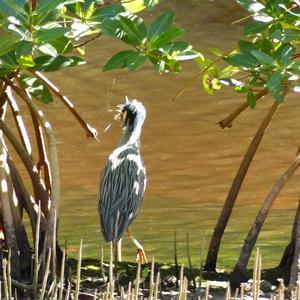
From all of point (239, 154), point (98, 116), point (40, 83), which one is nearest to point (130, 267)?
point (40, 83)

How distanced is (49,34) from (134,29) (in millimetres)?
455

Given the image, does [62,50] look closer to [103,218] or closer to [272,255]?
[103,218]

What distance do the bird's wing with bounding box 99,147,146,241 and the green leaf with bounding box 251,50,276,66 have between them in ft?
4.39

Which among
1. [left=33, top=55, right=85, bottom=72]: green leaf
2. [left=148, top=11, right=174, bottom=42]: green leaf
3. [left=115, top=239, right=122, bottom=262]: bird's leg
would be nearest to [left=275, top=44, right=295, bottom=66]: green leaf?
[left=148, top=11, right=174, bottom=42]: green leaf

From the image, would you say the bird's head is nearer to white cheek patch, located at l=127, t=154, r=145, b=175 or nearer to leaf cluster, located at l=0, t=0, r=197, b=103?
white cheek patch, located at l=127, t=154, r=145, b=175

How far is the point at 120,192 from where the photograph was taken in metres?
5.40

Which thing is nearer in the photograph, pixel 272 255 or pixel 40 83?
pixel 40 83

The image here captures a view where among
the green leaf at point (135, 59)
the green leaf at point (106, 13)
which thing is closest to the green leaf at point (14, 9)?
the green leaf at point (106, 13)

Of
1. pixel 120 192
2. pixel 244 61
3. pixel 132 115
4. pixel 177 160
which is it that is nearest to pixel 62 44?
pixel 244 61

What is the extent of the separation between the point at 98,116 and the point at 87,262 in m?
6.30


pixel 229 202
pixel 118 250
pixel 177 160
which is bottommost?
pixel 118 250

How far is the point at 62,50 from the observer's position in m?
4.36

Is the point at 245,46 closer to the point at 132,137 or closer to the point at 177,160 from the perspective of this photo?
the point at 132,137

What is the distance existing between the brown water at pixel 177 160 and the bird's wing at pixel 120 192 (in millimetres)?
950
